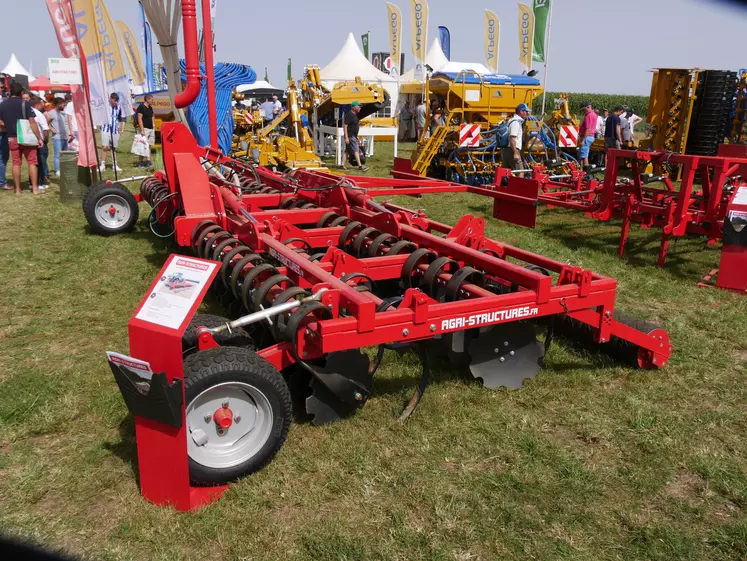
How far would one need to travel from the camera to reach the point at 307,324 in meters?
3.05

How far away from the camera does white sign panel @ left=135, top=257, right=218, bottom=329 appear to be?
259 centimetres

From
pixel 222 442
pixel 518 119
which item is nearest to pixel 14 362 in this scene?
pixel 222 442

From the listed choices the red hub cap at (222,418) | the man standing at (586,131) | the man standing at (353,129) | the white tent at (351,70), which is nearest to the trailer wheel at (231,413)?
the red hub cap at (222,418)

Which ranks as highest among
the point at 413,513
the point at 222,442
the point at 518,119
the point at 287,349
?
the point at 518,119

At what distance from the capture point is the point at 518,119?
11.4m

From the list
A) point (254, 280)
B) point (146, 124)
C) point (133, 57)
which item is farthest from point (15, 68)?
point (254, 280)

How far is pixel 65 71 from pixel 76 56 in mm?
570

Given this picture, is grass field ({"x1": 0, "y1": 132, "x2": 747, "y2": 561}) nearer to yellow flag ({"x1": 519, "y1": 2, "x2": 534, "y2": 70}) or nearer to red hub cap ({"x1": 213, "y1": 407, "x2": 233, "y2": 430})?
red hub cap ({"x1": 213, "y1": 407, "x2": 233, "y2": 430})

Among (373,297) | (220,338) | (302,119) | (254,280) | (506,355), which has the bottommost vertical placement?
Answer: (506,355)

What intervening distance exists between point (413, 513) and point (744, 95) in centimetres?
1404

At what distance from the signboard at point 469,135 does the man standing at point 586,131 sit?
264 cm

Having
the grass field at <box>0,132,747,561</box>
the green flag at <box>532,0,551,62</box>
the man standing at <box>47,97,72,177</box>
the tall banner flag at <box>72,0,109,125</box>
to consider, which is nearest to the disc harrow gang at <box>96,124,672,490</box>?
the grass field at <box>0,132,747,561</box>

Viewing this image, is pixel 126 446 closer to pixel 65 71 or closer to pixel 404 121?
pixel 65 71

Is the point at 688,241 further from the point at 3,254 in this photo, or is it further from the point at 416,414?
the point at 3,254
